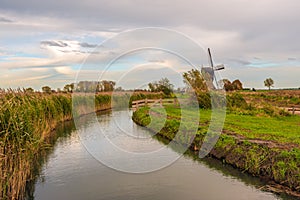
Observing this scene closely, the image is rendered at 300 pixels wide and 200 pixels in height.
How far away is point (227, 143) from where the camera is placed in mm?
12289

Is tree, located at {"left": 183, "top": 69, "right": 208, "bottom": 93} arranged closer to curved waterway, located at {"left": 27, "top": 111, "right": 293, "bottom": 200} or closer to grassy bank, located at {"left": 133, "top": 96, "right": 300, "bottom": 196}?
grassy bank, located at {"left": 133, "top": 96, "right": 300, "bottom": 196}

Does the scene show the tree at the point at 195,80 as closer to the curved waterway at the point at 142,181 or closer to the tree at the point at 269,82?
the curved waterway at the point at 142,181

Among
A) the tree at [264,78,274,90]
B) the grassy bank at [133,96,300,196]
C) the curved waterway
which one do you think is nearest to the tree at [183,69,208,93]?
the grassy bank at [133,96,300,196]

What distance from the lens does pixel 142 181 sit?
1028 cm

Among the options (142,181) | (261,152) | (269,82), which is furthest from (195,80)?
(269,82)

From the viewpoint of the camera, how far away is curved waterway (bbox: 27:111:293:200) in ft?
29.7

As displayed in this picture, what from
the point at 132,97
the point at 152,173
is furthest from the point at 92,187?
the point at 132,97

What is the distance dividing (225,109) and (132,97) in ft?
57.4

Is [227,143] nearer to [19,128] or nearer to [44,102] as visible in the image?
[19,128]

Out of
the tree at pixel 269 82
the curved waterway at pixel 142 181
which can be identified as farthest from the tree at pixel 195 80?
the tree at pixel 269 82

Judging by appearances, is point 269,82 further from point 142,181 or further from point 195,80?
point 142,181

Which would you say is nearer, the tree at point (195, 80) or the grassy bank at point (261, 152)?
the grassy bank at point (261, 152)

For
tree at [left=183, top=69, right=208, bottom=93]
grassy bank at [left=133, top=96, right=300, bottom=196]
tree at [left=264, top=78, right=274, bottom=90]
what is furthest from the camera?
tree at [left=264, top=78, right=274, bottom=90]

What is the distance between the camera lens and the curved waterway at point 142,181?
29.7ft
